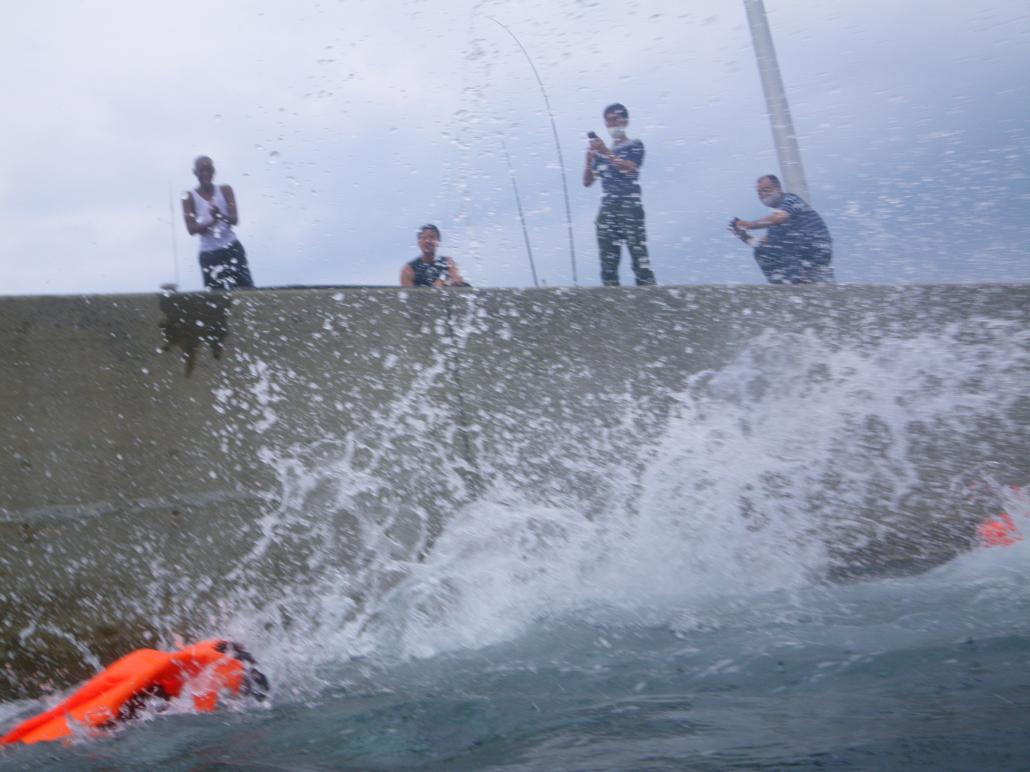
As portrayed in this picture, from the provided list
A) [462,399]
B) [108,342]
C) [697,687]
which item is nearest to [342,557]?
[462,399]

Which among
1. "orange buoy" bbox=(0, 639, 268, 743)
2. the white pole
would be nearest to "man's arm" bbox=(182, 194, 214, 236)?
"orange buoy" bbox=(0, 639, 268, 743)

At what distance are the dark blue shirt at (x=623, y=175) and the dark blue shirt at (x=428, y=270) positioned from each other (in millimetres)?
1248

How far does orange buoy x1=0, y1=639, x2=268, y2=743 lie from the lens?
11.7 ft

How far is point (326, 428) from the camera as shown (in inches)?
204

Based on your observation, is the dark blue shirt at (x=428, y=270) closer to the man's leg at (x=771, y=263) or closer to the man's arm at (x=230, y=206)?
the man's arm at (x=230, y=206)

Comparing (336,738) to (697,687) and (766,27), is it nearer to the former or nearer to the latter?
(697,687)

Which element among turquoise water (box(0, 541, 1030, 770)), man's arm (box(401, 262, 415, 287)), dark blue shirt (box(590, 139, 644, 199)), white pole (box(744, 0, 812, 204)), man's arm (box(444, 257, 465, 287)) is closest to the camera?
turquoise water (box(0, 541, 1030, 770))

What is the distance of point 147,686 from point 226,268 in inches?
117

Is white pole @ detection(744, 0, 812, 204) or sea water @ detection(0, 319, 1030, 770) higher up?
white pole @ detection(744, 0, 812, 204)

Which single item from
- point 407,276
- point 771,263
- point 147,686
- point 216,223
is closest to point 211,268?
point 216,223

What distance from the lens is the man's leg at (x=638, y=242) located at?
21.2ft

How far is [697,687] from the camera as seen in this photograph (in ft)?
11.0

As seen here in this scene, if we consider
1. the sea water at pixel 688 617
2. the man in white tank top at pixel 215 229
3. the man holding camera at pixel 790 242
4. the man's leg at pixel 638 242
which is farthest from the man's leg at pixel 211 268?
the man holding camera at pixel 790 242

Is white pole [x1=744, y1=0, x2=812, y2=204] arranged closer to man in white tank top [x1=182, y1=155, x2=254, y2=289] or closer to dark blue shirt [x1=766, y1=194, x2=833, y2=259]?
dark blue shirt [x1=766, y1=194, x2=833, y2=259]
